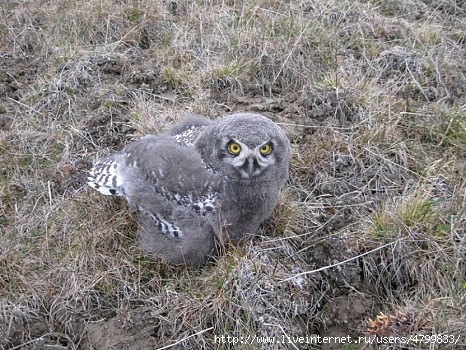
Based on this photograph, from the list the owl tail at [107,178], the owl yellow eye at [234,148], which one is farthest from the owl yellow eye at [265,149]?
the owl tail at [107,178]

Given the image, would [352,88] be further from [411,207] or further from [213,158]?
[213,158]

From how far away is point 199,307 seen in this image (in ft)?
11.7

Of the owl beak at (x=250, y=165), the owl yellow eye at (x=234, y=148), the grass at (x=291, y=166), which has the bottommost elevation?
the grass at (x=291, y=166)

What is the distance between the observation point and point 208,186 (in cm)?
368

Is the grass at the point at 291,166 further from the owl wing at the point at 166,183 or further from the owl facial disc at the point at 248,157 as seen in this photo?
the owl facial disc at the point at 248,157

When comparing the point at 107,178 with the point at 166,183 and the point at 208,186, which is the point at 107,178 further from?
the point at 208,186

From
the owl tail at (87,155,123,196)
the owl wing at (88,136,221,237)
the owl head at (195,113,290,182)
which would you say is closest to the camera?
the owl head at (195,113,290,182)

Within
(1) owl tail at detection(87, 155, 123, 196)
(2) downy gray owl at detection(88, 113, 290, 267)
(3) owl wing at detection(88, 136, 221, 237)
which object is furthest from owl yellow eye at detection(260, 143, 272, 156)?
(1) owl tail at detection(87, 155, 123, 196)

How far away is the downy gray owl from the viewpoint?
11.9ft

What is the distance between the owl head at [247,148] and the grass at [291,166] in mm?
578

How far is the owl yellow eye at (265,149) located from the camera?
11.8ft

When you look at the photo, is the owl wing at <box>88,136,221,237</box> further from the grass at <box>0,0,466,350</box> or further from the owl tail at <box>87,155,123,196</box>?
the grass at <box>0,0,466,350</box>

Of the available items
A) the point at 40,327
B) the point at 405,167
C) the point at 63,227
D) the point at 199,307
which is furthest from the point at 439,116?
the point at 40,327

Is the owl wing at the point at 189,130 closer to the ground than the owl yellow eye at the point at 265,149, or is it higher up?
closer to the ground
